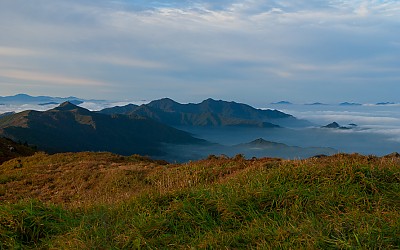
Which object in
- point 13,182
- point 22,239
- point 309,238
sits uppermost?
point 309,238

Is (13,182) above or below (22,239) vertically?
below

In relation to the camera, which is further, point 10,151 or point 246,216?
point 10,151

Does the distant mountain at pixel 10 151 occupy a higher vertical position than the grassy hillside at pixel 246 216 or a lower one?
lower

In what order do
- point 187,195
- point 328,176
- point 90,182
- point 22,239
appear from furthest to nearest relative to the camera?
point 90,182 < point 328,176 < point 187,195 < point 22,239

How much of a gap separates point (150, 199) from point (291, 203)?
9.59 ft

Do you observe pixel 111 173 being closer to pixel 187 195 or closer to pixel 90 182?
pixel 90 182

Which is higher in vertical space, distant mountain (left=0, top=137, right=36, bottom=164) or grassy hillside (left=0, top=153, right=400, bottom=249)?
grassy hillside (left=0, top=153, right=400, bottom=249)

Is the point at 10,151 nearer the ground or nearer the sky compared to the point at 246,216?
nearer the ground

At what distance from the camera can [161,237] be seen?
5.85 m

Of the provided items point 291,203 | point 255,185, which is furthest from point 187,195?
point 291,203

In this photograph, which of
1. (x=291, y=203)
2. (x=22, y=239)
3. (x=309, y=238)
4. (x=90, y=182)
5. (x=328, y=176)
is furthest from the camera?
(x=90, y=182)

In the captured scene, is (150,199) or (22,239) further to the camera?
(150,199)

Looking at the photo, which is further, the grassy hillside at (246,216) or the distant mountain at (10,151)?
the distant mountain at (10,151)

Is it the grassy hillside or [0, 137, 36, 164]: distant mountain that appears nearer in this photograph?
the grassy hillside
